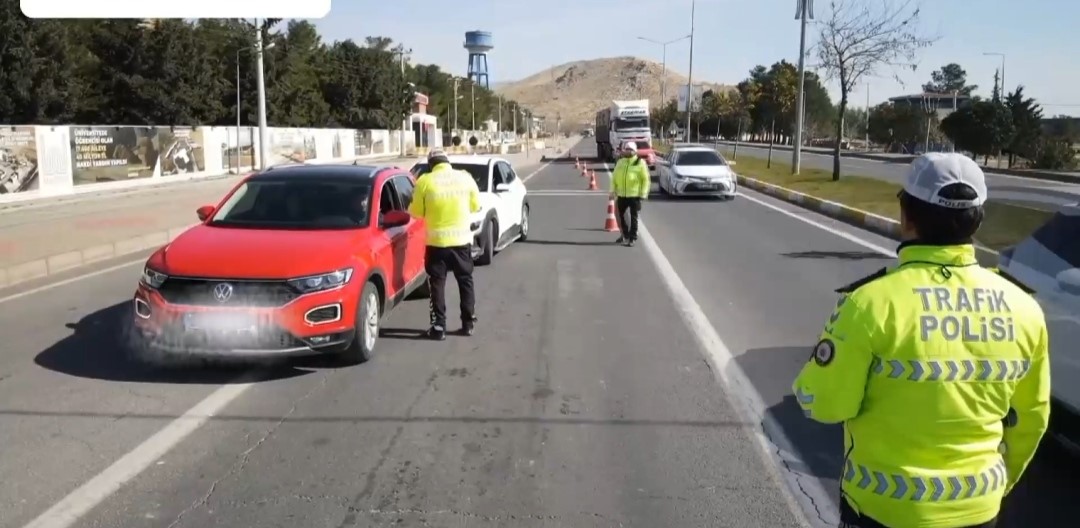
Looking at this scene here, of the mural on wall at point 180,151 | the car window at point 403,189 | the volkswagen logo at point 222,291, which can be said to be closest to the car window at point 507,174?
the car window at point 403,189

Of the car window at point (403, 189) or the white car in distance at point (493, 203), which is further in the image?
the white car in distance at point (493, 203)

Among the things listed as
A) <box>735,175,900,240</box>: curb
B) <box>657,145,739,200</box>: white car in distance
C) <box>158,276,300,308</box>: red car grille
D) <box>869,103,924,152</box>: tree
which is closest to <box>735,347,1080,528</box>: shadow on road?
<box>158,276,300,308</box>: red car grille

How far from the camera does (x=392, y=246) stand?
8.29 metres

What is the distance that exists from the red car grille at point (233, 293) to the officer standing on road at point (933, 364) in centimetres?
503

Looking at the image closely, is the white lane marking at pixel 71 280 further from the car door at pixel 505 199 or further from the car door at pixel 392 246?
the car door at pixel 505 199

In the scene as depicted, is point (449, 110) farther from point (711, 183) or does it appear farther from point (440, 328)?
point (440, 328)

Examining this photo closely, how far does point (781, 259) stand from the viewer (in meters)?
13.8

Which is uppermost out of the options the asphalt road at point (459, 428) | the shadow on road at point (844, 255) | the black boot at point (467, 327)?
the black boot at point (467, 327)

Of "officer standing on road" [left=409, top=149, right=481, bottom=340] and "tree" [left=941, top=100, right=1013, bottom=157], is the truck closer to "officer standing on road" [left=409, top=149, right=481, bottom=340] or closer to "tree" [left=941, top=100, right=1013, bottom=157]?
"tree" [left=941, top=100, right=1013, bottom=157]

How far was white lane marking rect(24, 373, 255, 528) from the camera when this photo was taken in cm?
450

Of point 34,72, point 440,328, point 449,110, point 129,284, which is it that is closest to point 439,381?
point 440,328

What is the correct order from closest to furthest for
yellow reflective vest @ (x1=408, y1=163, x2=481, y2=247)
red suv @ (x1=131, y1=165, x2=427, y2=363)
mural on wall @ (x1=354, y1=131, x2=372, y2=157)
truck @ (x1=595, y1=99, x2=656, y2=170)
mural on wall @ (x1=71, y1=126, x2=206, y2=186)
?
red suv @ (x1=131, y1=165, x2=427, y2=363) → yellow reflective vest @ (x1=408, y1=163, x2=481, y2=247) → mural on wall @ (x1=71, y1=126, x2=206, y2=186) → truck @ (x1=595, y1=99, x2=656, y2=170) → mural on wall @ (x1=354, y1=131, x2=372, y2=157)

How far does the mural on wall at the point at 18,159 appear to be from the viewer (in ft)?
80.8

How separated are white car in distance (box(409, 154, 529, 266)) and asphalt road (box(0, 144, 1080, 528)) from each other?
2.48m
